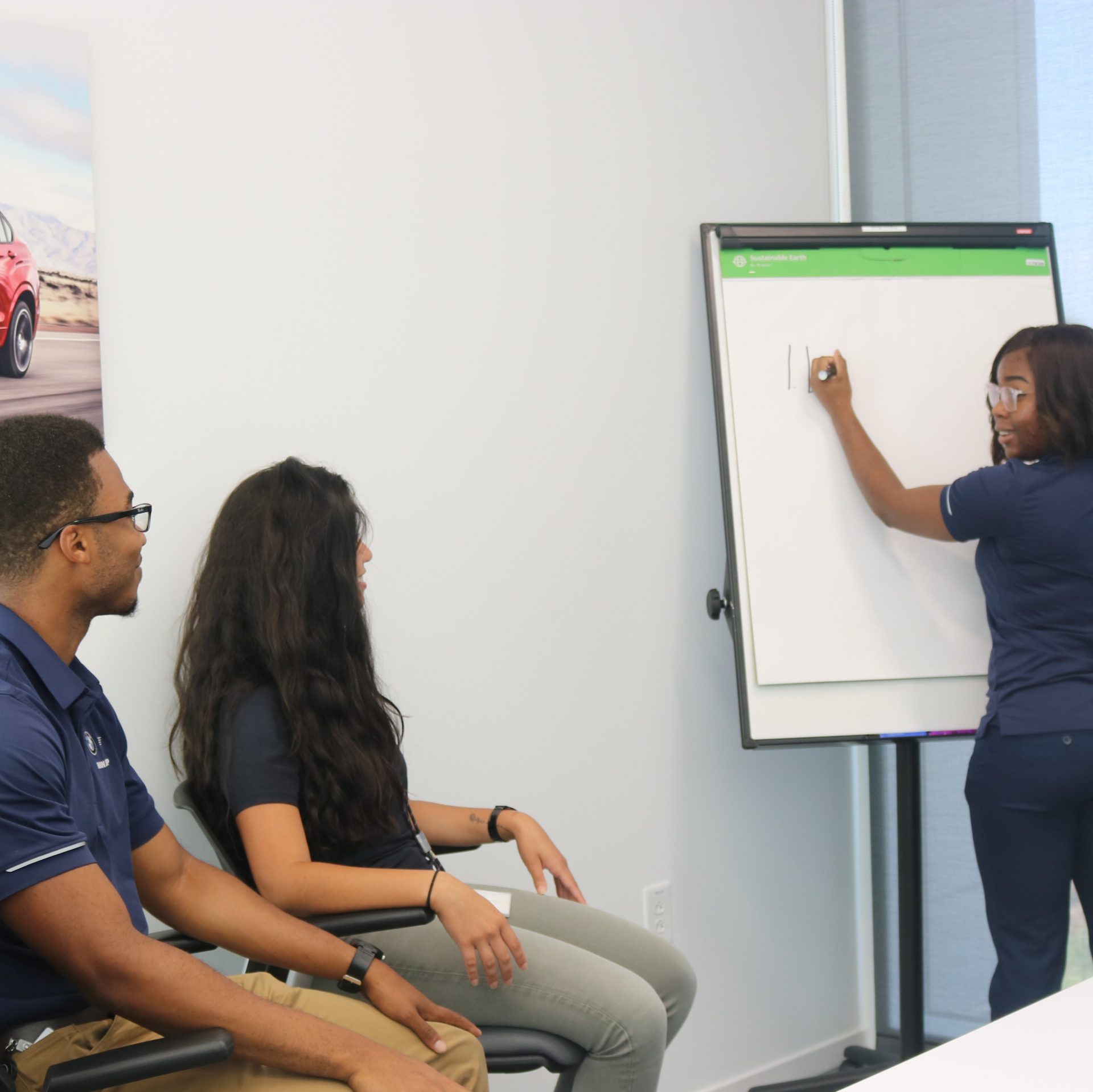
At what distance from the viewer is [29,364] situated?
1742 mm

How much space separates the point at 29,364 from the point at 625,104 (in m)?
1.46

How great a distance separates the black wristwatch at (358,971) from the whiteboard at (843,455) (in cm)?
119

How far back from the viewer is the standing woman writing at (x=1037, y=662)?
2.18 metres

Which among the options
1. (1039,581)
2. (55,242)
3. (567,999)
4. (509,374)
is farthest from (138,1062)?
(1039,581)

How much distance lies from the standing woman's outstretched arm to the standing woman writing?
9 cm

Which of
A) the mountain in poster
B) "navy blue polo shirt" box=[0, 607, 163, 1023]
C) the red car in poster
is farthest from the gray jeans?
the mountain in poster

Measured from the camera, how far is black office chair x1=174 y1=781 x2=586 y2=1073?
5.21 feet

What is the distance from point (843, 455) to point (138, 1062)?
1940 millimetres

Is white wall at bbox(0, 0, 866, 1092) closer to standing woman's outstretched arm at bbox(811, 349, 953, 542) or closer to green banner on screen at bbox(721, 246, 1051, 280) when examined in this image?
green banner on screen at bbox(721, 246, 1051, 280)

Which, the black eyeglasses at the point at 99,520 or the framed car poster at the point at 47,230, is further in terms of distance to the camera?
the framed car poster at the point at 47,230

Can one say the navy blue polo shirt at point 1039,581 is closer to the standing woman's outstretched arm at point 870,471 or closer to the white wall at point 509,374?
the standing woman's outstretched arm at point 870,471

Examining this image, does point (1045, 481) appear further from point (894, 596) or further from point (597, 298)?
point (597, 298)

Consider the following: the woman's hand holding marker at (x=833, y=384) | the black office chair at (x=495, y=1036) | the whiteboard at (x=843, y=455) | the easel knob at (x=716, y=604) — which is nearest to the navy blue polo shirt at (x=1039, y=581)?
the whiteboard at (x=843, y=455)

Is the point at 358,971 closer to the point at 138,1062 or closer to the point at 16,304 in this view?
the point at 138,1062
